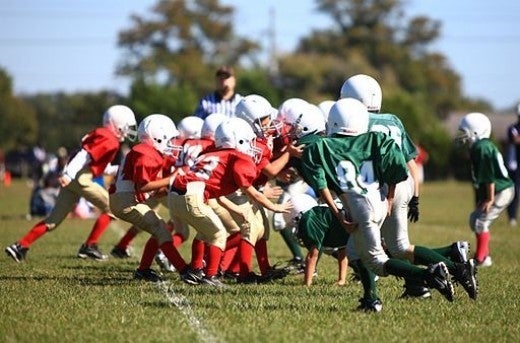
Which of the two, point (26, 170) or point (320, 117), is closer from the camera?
point (320, 117)

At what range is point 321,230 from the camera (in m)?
9.80

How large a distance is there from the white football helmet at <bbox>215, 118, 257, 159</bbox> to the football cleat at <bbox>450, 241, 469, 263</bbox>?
1.95m

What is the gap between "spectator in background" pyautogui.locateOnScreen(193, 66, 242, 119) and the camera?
44.8ft

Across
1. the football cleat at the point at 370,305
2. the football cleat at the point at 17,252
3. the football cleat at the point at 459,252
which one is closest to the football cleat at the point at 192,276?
the football cleat at the point at 370,305

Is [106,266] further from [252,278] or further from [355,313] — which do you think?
[355,313]

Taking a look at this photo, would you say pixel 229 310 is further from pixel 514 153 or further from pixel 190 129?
pixel 514 153

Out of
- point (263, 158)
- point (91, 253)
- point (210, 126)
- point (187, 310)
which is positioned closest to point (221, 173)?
point (263, 158)

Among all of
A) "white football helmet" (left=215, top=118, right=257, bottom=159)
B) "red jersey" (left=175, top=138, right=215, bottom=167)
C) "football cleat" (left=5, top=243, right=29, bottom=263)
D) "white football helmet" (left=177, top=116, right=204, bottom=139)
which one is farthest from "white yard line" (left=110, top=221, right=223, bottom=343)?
"football cleat" (left=5, top=243, right=29, bottom=263)

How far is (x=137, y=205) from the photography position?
10.6 metres

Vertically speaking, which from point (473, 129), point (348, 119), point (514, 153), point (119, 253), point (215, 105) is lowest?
point (119, 253)

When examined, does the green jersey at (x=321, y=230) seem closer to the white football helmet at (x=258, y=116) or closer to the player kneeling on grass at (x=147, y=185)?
the white football helmet at (x=258, y=116)

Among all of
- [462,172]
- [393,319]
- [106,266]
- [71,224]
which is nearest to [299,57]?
[462,172]

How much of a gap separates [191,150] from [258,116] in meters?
0.78

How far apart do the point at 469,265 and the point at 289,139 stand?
8.26 feet
